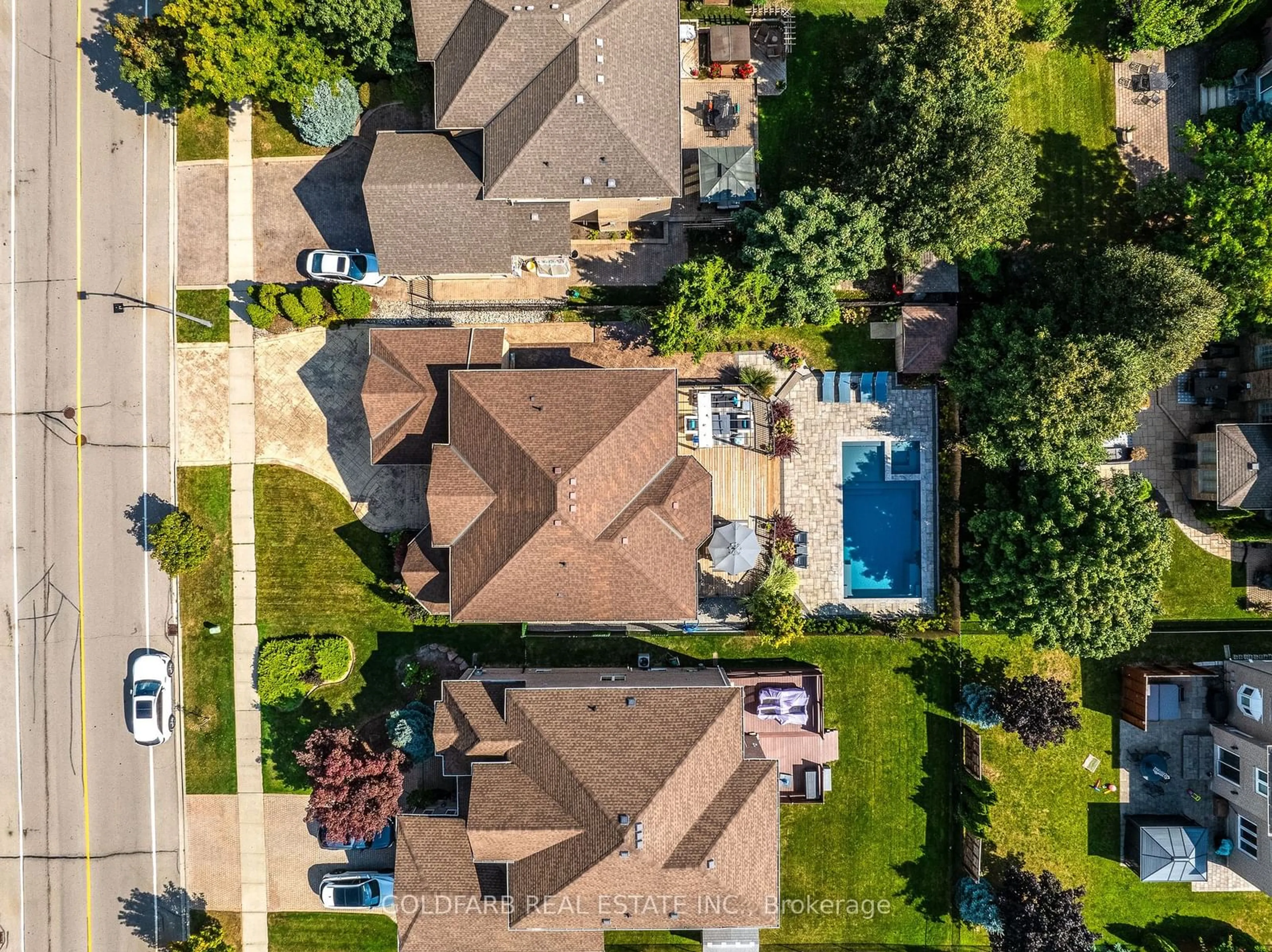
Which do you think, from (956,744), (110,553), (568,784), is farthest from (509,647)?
(956,744)

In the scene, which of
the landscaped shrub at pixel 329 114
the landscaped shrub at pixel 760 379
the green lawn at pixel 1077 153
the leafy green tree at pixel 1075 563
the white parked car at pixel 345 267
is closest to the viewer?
the leafy green tree at pixel 1075 563

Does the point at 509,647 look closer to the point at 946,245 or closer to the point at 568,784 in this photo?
the point at 568,784

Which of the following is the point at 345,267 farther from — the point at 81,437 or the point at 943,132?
the point at 943,132

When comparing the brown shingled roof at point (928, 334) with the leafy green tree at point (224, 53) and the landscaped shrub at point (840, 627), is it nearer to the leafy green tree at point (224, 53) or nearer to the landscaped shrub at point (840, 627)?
the landscaped shrub at point (840, 627)

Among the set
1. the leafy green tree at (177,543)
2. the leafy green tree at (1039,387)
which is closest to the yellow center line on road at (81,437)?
the leafy green tree at (177,543)

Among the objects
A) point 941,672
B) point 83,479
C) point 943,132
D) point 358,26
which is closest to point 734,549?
point 941,672
